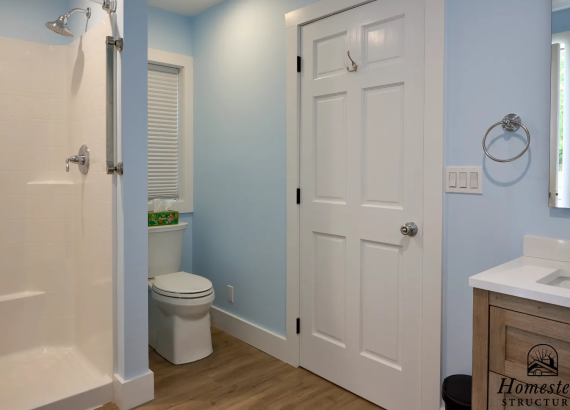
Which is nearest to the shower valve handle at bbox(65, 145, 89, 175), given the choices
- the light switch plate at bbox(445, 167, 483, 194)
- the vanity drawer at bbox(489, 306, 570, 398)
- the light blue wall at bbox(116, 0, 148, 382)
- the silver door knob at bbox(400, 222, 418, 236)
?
the light blue wall at bbox(116, 0, 148, 382)

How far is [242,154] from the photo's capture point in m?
3.05

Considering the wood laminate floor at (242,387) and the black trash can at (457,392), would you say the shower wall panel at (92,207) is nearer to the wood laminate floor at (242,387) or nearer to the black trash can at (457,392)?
the wood laminate floor at (242,387)

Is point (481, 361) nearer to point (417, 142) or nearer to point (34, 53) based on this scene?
point (417, 142)

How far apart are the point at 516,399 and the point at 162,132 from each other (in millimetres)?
A: 2954

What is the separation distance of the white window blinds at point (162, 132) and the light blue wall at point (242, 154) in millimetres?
184

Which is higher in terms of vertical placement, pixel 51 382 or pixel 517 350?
pixel 517 350

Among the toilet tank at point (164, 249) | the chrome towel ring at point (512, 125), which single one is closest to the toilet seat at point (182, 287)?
the toilet tank at point (164, 249)

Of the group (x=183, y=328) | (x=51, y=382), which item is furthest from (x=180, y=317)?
(x=51, y=382)

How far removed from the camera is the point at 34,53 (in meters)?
2.74

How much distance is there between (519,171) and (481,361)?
0.75m

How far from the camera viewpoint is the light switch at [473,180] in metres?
1.81

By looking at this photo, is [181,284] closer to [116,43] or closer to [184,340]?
[184,340]

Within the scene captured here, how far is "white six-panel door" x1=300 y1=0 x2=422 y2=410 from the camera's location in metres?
2.05

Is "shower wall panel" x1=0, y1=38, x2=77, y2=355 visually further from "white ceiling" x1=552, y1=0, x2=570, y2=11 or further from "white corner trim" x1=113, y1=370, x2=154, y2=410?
"white ceiling" x1=552, y1=0, x2=570, y2=11
